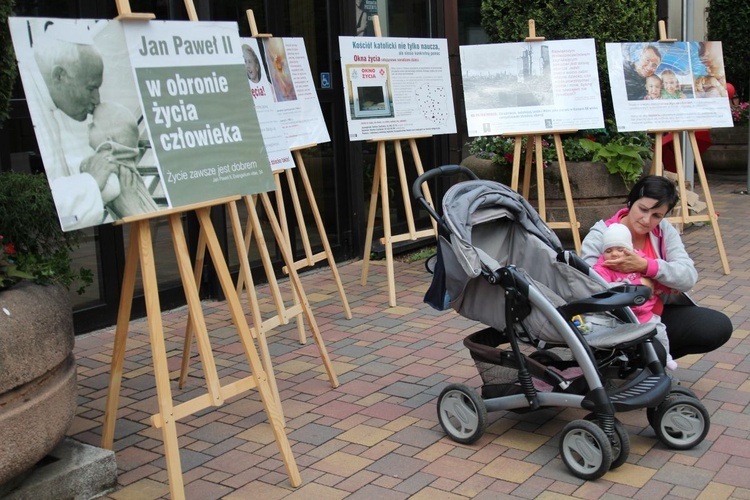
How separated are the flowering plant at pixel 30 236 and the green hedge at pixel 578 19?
5373 millimetres

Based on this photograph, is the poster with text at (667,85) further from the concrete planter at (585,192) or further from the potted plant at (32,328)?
the potted plant at (32,328)

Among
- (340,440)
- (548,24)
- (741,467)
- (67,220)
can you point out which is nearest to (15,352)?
(67,220)

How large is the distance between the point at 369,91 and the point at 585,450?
3.73 meters

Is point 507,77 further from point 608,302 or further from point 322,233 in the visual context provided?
point 608,302

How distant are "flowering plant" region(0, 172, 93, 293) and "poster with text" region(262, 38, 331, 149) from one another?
202 centimetres

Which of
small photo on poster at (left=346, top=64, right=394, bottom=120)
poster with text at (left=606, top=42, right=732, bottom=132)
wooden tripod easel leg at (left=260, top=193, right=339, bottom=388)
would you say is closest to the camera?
wooden tripod easel leg at (left=260, top=193, right=339, bottom=388)

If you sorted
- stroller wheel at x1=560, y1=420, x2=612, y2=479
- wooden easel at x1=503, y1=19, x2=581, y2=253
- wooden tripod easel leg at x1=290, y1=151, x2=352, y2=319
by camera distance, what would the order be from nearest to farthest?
stroller wheel at x1=560, y1=420, x2=612, y2=479, wooden tripod easel leg at x1=290, y1=151, x2=352, y2=319, wooden easel at x1=503, y1=19, x2=581, y2=253

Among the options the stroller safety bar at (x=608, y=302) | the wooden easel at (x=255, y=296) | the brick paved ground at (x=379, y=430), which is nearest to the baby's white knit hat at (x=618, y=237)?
the stroller safety bar at (x=608, y=302)

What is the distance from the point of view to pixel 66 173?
3225 mm

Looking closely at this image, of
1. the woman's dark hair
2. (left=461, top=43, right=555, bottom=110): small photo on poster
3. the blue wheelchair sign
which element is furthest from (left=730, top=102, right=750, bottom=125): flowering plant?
the woman's dark hair

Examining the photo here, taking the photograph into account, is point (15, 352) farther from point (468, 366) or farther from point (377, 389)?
point (468, 366)

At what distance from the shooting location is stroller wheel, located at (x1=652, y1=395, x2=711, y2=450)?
3.95 meters

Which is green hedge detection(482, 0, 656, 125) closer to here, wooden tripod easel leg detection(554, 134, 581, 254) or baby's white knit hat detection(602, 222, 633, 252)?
wooden tripod easel leg detection(554, 134, 581, 254)

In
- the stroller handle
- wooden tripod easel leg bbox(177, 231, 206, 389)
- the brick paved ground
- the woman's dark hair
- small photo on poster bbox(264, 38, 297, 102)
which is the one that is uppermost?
small photo on poster bbox(264, 38, 297, 102)
